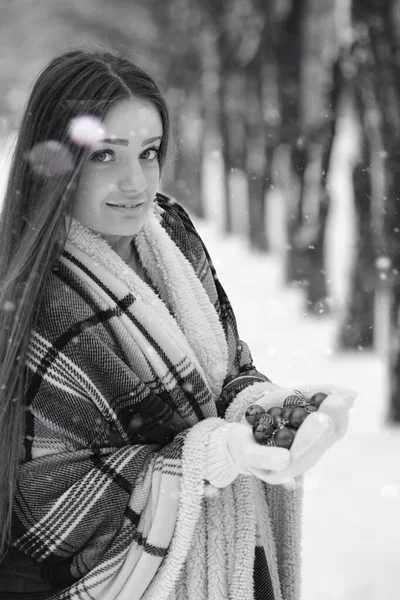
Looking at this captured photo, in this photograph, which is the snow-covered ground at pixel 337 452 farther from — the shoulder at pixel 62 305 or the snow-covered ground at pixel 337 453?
the shoulder at pixel 62 305

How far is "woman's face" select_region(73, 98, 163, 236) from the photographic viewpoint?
68.0 inches

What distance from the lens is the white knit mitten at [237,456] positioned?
1.47 meters

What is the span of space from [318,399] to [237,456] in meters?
0.23

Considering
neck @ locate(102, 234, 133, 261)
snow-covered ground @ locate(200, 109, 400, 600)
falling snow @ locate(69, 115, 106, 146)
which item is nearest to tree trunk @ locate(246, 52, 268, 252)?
snow-covered ground @ locate(200, 109, 400, 600)

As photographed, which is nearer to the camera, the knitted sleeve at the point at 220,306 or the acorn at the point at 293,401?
the acorn at the point at 293,401

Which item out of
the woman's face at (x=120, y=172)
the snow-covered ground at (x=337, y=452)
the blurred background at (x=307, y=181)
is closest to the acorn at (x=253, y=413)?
the woman's face at (x=120, y=172)

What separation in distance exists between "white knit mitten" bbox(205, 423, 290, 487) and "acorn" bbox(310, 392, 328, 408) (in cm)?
16

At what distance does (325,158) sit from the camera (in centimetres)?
648

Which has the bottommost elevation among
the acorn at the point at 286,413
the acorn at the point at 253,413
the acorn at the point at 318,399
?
the acorn at the point at 253,413

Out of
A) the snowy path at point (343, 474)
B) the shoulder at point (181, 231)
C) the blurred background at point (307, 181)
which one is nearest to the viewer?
the shoulder at point (181, 231)

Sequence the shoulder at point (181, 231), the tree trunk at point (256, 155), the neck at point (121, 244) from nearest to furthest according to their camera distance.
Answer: the neck at point (121, 244) → the shoulder at point (181, 231) → the tree trunk at point (256, 155)

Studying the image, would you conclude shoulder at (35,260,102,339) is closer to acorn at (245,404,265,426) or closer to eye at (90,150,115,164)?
eye at (90,150,115,164)

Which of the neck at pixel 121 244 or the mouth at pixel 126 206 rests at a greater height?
the mouth at pixel 126 206

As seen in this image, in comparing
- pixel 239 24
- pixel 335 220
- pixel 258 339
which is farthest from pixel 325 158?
pixel 335 220
